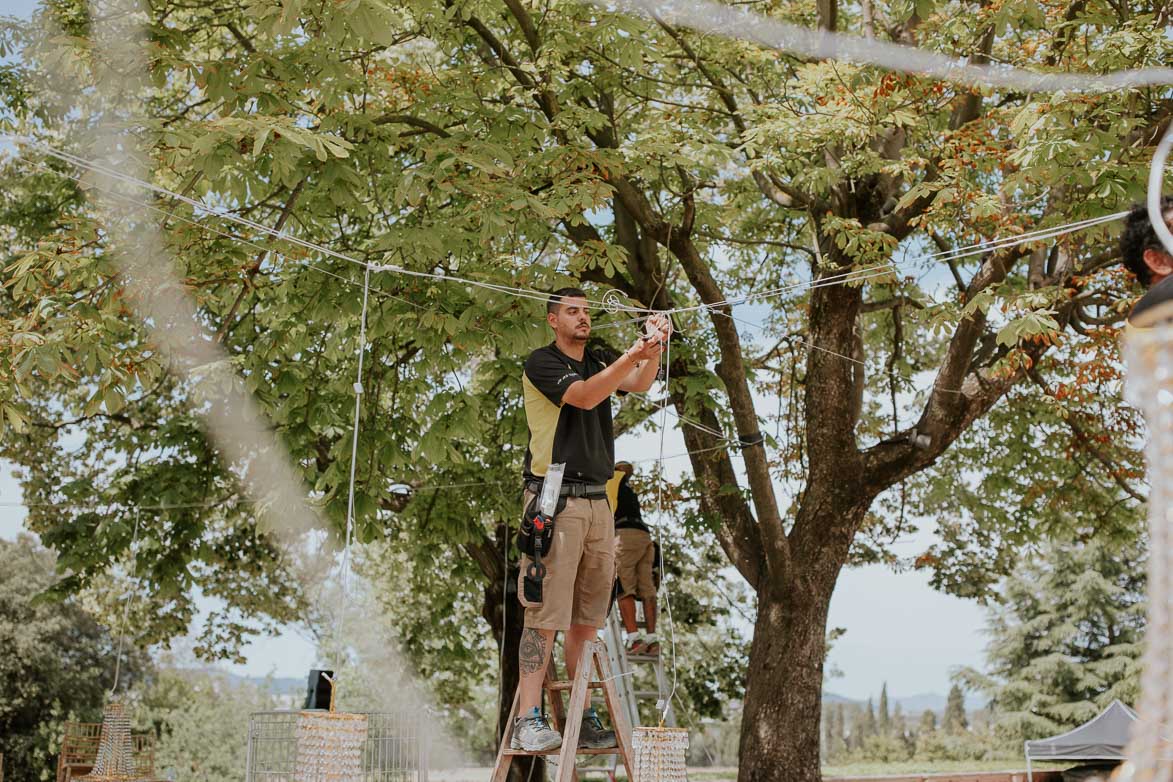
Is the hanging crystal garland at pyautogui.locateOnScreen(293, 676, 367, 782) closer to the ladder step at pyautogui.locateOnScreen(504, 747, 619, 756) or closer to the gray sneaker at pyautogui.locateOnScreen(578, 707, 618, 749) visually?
the ladder step at pyautogui.locateOnScreen(504, 747, 619, 756)

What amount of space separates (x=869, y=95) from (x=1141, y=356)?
5708 millimetres

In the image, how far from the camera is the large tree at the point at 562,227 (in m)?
5.87

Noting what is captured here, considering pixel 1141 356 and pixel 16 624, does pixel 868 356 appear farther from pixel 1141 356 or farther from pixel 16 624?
pixel 16 624

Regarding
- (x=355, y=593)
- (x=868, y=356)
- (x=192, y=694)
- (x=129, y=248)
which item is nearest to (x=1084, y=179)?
(x=129, y=248)

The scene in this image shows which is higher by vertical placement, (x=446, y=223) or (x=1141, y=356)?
(x=446, y=223)

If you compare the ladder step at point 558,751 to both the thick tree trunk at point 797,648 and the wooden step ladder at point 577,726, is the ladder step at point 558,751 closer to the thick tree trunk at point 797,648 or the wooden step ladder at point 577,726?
the wooden step ladder at point 577,726

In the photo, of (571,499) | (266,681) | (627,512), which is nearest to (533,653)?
(571,499)

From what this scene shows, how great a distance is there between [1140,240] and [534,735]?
8.30ft

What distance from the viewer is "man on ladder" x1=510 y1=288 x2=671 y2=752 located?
4008 millimetres

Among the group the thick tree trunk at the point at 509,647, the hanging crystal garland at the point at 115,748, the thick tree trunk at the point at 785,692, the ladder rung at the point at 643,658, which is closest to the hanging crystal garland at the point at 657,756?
the thick tree trunk at the point at 785,692

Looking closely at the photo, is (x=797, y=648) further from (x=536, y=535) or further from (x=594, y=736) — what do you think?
(x=536, y=535)

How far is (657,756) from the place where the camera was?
12.5ft

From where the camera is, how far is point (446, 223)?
649 centimetres

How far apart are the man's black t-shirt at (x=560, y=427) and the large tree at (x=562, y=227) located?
1.49 metres
